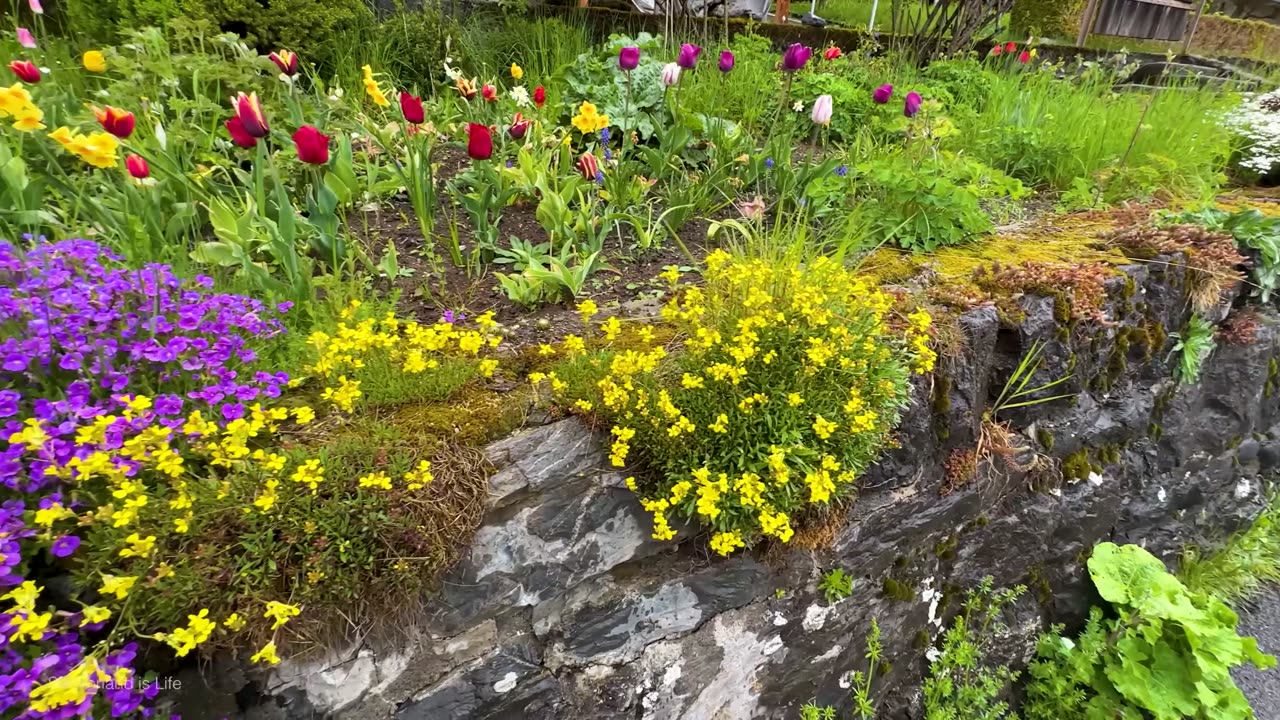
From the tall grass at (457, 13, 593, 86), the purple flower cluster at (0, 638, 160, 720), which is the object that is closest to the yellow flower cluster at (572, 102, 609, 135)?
the tall grass at (457, 13, 593, 86)

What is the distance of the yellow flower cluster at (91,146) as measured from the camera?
5.47ft

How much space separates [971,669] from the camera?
8.91 feet

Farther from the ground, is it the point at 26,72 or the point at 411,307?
the point at 26,72

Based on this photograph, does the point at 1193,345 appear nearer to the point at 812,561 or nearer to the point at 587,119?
the point at 812,561

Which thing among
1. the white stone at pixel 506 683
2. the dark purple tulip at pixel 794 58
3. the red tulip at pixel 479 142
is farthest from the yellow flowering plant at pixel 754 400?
the dark purple tulip at pixel 794 58

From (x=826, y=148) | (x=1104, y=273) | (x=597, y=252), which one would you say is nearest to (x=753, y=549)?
(x=597, y=252)

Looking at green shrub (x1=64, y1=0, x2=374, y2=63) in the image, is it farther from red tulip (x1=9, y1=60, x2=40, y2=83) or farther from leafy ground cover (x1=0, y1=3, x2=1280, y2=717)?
red tulip (x1=9, y1=60, x2=40, y2=83)

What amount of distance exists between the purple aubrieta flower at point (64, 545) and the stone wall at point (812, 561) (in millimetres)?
400

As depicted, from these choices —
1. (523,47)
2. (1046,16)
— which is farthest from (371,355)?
(1046,16)

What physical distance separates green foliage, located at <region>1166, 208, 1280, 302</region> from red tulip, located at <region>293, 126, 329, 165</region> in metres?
3.65

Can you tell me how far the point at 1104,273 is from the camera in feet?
8.93

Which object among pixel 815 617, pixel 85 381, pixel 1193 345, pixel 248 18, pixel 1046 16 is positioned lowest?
pixel 815 617

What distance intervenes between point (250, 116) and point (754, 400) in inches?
64.6

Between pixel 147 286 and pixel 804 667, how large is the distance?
2197 mm
